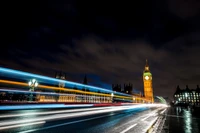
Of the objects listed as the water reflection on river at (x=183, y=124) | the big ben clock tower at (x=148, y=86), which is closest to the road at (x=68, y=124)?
the water reflection on river at (x=183, y=124)

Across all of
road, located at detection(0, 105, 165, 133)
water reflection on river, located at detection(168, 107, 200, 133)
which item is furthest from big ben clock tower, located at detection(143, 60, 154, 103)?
road, located at detection(0, 105, 165, 133)

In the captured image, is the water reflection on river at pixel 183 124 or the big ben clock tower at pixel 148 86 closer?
the water reflection on river at pixel 183 124

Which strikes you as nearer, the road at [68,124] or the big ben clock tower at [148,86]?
the road at [68,124]

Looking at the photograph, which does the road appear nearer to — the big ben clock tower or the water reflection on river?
the water reflection on river

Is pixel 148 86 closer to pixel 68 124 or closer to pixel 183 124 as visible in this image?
pixel 183 124

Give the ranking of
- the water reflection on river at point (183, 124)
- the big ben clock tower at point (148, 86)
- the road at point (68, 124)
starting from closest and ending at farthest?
the road at point (68, 124) < the water reflection on river at point (183, 124) < the big ben clock tower at point (148, 86)

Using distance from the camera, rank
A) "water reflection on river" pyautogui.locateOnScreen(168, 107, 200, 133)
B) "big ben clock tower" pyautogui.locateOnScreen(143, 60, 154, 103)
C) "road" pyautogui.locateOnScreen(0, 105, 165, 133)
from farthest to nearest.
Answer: "big ben clock tower" pyautogui.locateOnScreen(143, 60, 154, 103)
"water reflection on river" pyautogui.locateOnScreen(168, 107, 200, 133)
"road" pyautogui.locateOnScreen(0, 105, 165, 133)

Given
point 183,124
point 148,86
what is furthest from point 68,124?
point 148,86

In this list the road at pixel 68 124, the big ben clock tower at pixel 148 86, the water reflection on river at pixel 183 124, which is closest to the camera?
the road at pixel 68 124

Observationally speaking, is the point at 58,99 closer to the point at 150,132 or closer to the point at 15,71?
the point at 15,71

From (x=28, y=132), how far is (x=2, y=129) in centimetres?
142

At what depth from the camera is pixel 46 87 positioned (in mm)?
16250

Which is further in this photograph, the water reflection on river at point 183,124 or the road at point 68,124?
the water reflection on river at point 183,124

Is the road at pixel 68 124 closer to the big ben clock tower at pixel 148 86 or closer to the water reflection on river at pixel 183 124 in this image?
the water reflection on river at pixel 183 124
